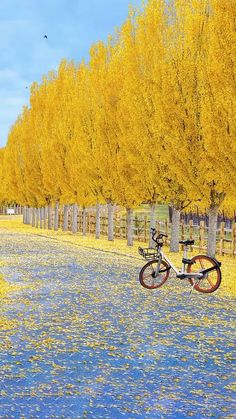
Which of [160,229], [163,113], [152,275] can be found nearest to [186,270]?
[152,275]

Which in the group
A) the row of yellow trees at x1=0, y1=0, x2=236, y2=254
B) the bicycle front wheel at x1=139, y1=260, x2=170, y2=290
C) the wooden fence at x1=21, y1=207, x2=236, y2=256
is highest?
the row of yellow trees at x1=0, y1=0, x2=236, y2=254

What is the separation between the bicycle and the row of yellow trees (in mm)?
5886

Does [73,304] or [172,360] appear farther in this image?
[73,304]

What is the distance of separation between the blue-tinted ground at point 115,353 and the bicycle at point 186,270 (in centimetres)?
28

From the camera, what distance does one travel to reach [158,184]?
26938mm

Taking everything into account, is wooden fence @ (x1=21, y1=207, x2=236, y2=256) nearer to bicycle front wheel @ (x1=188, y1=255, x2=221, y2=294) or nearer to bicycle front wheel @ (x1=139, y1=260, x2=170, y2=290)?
bicycle front wheel @ (x1=139, y1=260, x2=170, y2=290)

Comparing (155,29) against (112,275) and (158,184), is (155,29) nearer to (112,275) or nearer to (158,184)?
(158,184)

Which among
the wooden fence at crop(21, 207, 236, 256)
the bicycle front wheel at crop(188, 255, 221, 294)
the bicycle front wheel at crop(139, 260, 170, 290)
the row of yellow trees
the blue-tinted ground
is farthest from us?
the wooden fence at crop(21, 207, 236, 256)

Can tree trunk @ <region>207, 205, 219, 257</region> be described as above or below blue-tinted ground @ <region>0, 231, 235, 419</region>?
above

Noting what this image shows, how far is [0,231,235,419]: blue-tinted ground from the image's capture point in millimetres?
5902

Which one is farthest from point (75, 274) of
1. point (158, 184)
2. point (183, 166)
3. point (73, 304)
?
point (158, 184)

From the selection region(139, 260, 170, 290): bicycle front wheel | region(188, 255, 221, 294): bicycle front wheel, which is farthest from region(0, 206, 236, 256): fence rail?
region(188, 255, 221, 294): bicycle front wheel

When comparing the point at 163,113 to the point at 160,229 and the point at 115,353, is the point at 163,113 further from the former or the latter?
the point at 115,353

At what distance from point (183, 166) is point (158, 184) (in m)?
4.09
